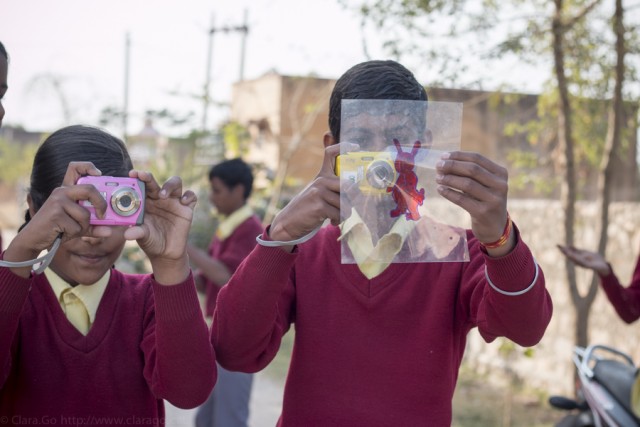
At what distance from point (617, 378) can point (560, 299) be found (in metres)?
2.95

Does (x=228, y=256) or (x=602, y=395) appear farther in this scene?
(x=228, y=256)

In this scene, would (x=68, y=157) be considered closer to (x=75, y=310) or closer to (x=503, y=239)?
(x=75, y=310)

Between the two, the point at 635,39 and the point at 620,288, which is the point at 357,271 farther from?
the point at 635,39

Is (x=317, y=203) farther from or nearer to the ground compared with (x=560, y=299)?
farther from the ground

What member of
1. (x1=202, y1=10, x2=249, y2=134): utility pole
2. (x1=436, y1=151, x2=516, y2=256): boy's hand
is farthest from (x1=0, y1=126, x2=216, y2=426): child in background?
(x1=202, y1=10, x2=249, y2=134): utility pole

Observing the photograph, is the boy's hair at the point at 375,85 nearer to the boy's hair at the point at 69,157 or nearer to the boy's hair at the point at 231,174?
the boy's hair at the point at 69,157

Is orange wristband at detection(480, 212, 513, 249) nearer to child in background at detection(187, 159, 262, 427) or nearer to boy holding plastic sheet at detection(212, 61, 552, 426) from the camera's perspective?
boy holding plastic sheet at detection(212, 61, 552, 426)

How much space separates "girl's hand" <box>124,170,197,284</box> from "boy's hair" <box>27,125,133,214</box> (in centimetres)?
31

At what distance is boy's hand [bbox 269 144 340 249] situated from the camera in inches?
66.8

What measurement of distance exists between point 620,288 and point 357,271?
188cm

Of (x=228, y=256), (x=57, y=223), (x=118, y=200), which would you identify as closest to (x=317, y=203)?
(x=118, y=200)

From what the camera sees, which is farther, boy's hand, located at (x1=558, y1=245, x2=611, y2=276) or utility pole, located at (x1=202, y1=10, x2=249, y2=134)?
utility pole, located at (x1=202, y1=10, x2=249, y2=134)

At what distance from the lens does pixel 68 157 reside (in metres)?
1.99

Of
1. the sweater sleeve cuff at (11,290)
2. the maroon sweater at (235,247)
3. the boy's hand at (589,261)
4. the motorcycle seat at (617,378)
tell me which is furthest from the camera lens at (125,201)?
the maroon sweater at (235,247)
